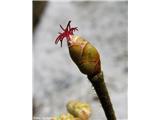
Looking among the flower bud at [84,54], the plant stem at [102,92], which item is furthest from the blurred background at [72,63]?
the flower bud at [84,54]

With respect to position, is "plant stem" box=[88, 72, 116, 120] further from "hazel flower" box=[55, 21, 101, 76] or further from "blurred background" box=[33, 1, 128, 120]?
"blurred background" box=[33, 1, 128, 120]

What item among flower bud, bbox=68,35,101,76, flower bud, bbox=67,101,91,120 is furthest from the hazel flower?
flower bud, bbox=67,101,91,120

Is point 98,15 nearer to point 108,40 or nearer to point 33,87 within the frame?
point 108,40

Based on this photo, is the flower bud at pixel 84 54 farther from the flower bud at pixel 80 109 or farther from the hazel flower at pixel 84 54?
the flower bud at pixel 80 109
